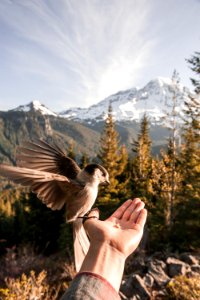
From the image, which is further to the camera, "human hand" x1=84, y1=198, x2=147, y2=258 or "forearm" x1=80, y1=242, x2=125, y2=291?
"human hand" x1=84, y1=198, x2=147, y2=258

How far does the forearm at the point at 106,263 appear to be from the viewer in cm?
179

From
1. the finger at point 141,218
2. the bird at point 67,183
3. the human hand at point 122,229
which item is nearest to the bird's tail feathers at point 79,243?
the bird at point 67,183

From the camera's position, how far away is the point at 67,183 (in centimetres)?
346

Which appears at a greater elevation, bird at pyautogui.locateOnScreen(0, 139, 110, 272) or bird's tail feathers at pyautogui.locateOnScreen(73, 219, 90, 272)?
bird at pyautogui.locateOnScreen(0, 139, 110, 272)

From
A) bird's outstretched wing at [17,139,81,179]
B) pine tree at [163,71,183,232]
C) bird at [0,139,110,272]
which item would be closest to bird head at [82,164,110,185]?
bird at [0,139,110,272]

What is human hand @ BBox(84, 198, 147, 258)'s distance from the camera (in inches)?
87.3

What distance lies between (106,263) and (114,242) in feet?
0.97

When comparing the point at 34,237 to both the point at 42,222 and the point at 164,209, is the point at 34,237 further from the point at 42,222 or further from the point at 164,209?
the point at 164,209

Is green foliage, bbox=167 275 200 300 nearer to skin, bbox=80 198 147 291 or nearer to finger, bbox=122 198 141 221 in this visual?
finger, bbox=122 198 141 221

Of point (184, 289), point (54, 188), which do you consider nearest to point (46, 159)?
point (54, 188)

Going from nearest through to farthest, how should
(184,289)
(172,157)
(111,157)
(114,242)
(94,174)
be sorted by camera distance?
(114,242), (94,174), (184,289), (172,157), (111,157)

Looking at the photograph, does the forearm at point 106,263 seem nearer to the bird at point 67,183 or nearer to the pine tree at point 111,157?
the bird at point 67,183

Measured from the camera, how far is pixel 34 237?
2808 centimetres

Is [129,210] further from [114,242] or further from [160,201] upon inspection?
[160,201]
